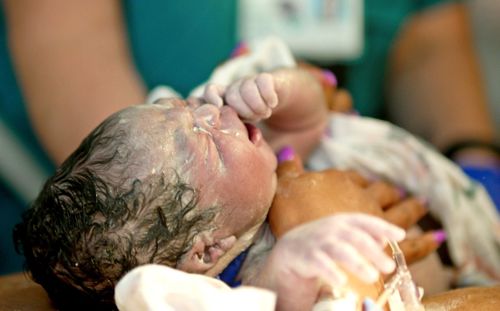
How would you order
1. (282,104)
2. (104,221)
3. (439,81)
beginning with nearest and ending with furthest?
1. (104,221)
2. (282,104)
3. (439,81)

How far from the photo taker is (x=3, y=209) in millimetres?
1832

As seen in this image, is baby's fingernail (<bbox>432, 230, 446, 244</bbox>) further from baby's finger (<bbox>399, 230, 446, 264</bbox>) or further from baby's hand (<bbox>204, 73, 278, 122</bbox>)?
baby's hand (<bbox>204, 73, 278, 122</bbox>)

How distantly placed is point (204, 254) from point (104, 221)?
0.45 ft

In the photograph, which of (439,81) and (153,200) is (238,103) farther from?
(439,81)

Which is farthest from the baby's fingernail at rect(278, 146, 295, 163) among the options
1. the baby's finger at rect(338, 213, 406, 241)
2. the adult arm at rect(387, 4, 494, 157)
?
the adult arm at rect(387, 4, 494, 157)

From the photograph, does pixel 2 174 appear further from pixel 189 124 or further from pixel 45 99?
pixel 189 124

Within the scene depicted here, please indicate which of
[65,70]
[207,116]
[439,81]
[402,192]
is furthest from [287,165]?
[439,81]

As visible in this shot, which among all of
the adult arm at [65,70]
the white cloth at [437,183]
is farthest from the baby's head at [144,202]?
the adult arm at [65,70]

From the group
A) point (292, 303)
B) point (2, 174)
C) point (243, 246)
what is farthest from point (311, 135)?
point (2, 174)

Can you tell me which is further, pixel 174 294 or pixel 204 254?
pixel 204 254

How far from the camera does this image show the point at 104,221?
83 centimetres

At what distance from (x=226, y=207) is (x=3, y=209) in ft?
3.66

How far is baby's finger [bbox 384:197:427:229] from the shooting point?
1.07 m

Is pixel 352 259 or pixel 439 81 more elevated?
pixel 352 259
